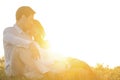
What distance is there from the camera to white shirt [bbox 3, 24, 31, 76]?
453 inches

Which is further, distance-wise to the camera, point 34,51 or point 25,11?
point 25,11

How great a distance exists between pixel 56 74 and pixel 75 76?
541mm

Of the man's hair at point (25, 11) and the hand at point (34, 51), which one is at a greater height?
the man's hair at point (25, 11)

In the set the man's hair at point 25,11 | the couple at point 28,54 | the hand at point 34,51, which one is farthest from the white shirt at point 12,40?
the man's hair at point 25,11

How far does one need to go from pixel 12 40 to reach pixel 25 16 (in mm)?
737

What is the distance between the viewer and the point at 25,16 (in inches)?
457

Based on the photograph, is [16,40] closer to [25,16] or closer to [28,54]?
[28,54]

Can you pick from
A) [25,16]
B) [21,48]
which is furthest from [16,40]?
[25,16]

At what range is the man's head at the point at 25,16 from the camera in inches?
456

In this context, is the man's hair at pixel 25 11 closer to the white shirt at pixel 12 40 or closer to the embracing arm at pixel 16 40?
the white shirt at pixel 12 40

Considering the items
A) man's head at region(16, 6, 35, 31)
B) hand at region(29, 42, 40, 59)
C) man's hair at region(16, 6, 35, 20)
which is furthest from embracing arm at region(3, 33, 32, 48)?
man's hair at region(16, 6, 35, 20)

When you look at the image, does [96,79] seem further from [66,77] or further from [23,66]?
[23,66]

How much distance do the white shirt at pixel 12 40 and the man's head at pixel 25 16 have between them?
205mm

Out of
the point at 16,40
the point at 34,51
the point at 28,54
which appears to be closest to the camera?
the point at 34,51
